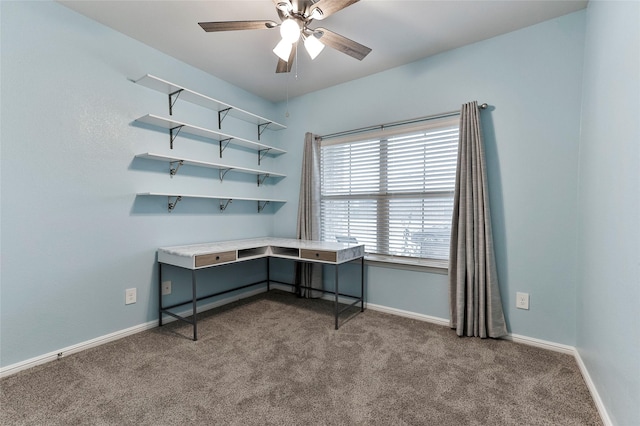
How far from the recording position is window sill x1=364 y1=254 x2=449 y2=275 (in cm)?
261

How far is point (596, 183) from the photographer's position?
164 cm

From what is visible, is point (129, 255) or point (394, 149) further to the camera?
point (394, 149)

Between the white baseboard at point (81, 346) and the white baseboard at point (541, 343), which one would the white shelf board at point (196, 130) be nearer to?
the white baseboard at point (81, 346)

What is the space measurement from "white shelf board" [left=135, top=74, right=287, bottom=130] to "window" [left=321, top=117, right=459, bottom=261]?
0.85 metres

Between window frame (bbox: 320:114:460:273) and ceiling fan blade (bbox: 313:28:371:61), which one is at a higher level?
ceiling fan blade (bbox: 313:28:371:61)

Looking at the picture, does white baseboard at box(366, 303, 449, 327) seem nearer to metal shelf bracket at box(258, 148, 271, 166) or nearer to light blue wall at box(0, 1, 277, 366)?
light blue wall at box(0, 1, 277, 366)

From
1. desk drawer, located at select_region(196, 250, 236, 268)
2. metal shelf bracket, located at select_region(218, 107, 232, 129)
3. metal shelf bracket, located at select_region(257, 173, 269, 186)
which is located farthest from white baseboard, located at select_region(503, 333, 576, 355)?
metal shelf bracket, located at select_region(218, 107, 232, 129)

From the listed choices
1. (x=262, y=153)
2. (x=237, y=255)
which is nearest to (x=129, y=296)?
(x=237, y=255)

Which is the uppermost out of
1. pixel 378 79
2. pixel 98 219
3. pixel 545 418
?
pixel 378 79

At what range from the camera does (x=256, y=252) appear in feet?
9.36

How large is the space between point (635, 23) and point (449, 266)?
69.6 inches

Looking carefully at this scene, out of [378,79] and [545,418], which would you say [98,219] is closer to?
[378,79]

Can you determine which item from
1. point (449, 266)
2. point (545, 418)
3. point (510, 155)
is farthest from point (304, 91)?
point (545, 418)

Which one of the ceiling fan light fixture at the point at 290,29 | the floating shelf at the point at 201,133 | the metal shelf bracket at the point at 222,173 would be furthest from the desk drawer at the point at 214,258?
the ceiling fan light fixture at the point at 290,29
